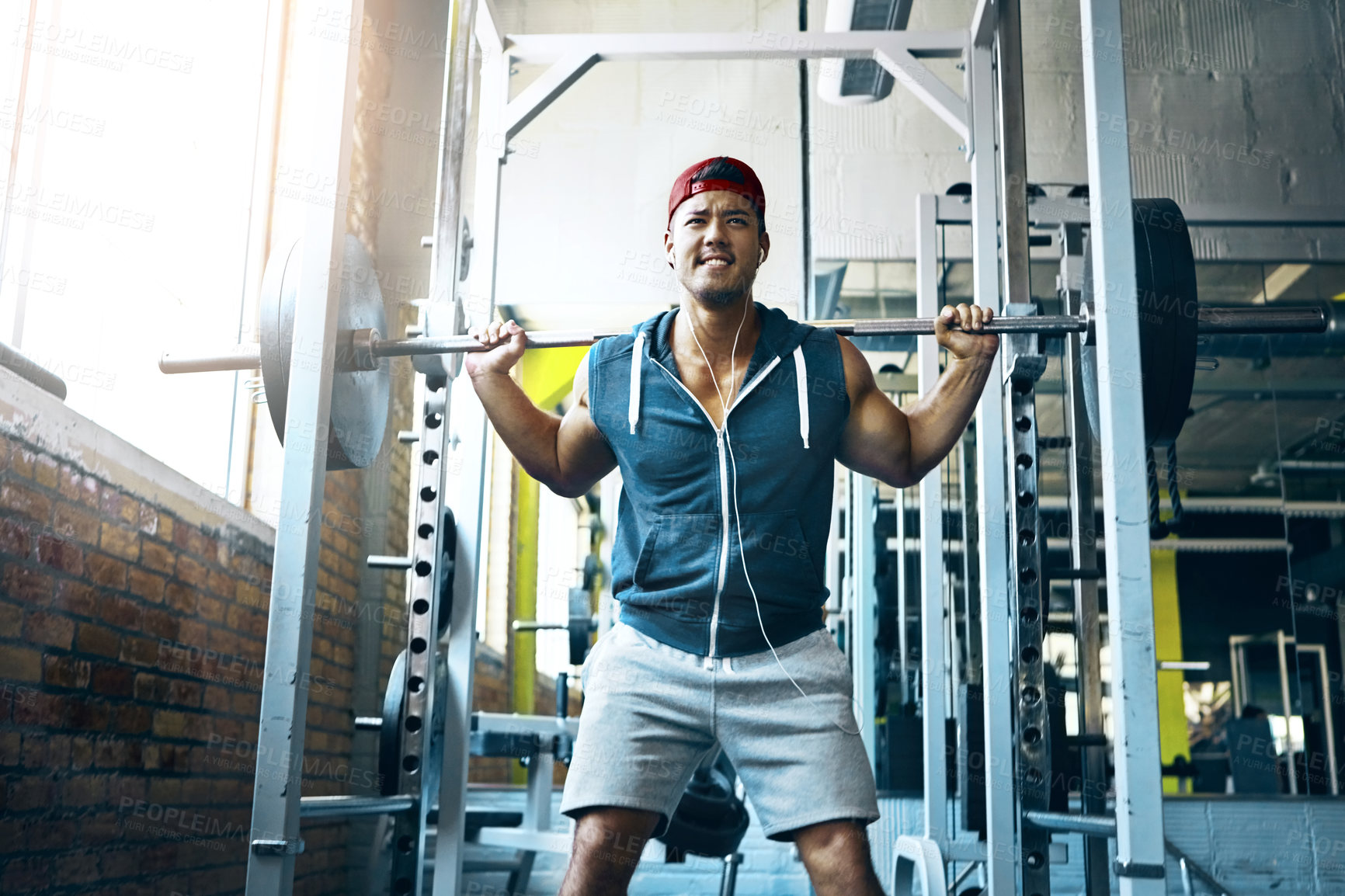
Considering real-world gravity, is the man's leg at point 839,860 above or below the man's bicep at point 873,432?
below

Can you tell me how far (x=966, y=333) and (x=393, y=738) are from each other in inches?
56.3

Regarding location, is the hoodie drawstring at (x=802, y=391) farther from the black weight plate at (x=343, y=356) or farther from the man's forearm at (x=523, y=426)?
the black weight plate at (x=343, y=356)

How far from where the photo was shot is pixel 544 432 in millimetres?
2160

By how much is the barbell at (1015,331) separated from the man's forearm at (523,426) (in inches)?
5.4

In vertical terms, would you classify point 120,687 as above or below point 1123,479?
below

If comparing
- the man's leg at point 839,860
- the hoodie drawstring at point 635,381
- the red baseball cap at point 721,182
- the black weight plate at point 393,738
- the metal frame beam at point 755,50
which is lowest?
the man's leg at point 839,860

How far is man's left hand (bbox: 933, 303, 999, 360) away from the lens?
2.13m

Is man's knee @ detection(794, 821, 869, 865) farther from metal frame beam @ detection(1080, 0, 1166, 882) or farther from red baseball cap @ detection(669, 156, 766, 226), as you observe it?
red baseball cap @ detection(669, 156, 766, 226)

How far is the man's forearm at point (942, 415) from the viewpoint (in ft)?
6.70

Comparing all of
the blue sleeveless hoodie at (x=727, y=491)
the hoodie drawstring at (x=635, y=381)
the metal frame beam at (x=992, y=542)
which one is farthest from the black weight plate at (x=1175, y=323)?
the hoodie drawstring at (x=635, y=381)

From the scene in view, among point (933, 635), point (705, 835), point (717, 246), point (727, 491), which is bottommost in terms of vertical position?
point (705, 835)

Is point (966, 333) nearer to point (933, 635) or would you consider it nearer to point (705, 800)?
point (933, 635)

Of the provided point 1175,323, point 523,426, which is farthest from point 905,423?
point 523,426

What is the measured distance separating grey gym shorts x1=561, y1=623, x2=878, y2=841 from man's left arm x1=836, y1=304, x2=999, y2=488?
36 centimetres
